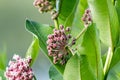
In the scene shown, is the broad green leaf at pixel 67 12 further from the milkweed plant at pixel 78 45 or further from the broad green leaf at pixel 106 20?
the broad green leaf at pixel 106 20

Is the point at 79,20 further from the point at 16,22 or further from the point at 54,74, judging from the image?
the point at 16,22

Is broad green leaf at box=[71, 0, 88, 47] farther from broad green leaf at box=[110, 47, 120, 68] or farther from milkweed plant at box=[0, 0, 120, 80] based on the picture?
broad green leaf at box=[110, 47, 120, 68]

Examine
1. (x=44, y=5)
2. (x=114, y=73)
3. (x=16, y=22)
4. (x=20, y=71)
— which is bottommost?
(x=114, y=73)

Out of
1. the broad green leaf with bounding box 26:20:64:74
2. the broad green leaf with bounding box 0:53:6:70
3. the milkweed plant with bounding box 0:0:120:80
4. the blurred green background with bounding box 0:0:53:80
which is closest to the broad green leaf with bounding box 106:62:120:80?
the milkweed plant with bounding box 0:0:120:80

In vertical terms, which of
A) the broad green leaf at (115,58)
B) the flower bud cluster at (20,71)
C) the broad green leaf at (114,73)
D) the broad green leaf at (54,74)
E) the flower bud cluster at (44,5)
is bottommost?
the broad green leaf at (114,73)

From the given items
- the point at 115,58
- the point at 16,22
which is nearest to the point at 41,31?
the point at 115,58

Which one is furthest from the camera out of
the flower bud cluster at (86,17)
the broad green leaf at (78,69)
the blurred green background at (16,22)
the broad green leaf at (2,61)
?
the blurred green background at (16,22)

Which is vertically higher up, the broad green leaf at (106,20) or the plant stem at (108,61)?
the broad green leaf at (106,20)

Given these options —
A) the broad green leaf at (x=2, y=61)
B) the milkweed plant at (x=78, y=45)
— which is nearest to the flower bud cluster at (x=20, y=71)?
the milkweed plant at (x=78, y=45)

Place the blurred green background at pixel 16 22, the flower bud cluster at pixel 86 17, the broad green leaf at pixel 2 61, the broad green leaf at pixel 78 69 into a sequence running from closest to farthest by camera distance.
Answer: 1. the broad green leaf at pixel 78 69
2. the flower bud cluster at pixel 86 17
3. the broad green leaf at pixel 2 61
4. the blurred green background at pixel 16 22
